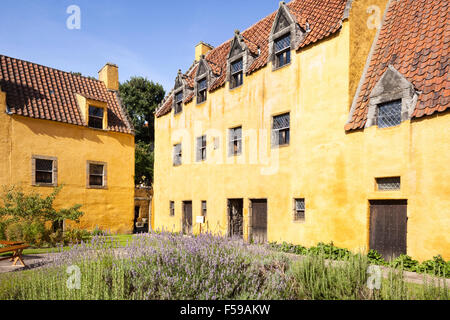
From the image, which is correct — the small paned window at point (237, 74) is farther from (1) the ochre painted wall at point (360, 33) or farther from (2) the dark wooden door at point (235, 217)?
(2) the dark wooden door at point (235, 217)

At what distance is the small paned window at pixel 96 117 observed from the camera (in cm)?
1897

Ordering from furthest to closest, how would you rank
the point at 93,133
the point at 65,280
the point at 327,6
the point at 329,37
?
the point at 93,133, the point at 327,6, the point at 329,37, the point at 65,280

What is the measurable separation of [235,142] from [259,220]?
4079 millimetres

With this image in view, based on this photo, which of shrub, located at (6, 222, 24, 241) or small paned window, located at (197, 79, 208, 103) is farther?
small paned window, located at (197, 79, 208, 103)

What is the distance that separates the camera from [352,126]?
1023 cm

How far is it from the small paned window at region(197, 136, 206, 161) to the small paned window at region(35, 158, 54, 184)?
8460 mm

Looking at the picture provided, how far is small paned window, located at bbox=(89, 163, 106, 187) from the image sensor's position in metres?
18.7

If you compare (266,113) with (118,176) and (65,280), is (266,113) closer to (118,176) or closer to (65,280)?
(65,280)

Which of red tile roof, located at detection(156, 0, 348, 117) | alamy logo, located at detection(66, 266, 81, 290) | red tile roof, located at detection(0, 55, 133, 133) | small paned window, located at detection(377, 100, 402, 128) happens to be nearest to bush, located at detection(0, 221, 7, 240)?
red tile roof, located at detection(0, 55, 133, 133)

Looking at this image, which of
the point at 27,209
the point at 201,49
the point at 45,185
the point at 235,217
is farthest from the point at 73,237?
the point at 201,49

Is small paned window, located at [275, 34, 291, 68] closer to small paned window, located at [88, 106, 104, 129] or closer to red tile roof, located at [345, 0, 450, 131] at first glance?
red tile roof, located at [345, 0, 450, 131]
